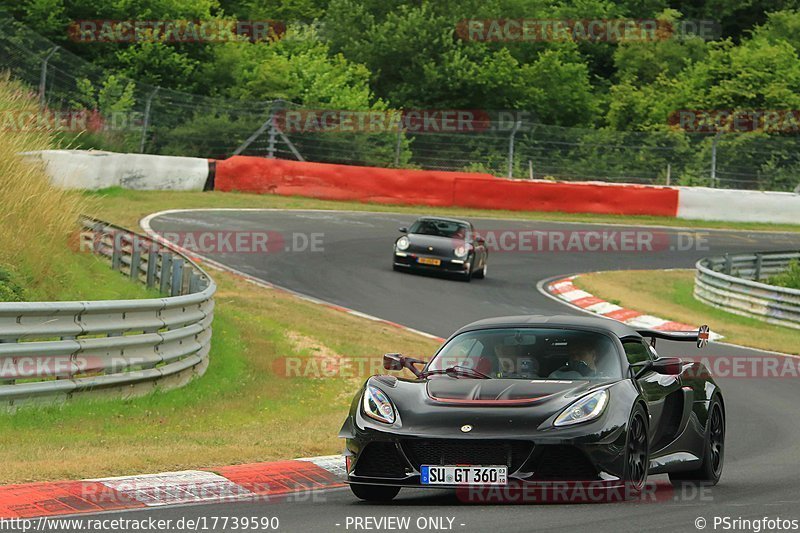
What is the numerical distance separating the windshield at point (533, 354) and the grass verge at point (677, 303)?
1275 centimetres

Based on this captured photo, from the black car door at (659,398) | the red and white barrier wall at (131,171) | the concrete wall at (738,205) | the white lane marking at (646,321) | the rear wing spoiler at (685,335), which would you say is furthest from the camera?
the concrete wall at (738,205)

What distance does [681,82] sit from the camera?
2250 inches

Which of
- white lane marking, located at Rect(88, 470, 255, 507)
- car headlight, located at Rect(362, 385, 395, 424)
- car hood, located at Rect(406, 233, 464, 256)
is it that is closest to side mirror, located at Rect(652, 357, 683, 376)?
car headlight, located at Rect(362, 385, 395, 424)

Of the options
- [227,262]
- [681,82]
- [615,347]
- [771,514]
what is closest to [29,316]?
[615,347]

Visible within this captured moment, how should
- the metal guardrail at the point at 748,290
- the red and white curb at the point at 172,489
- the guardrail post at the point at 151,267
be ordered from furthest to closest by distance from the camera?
the metal guardrail at the point at 748,290 → the guardrail post at the point at 151,267 → the red and white curb at the point at 172,489

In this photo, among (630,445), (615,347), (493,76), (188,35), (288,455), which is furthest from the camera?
(493,76)

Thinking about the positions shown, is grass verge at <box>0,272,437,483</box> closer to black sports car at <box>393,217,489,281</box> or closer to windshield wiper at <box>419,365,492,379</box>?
windshield wiper at <box>419,365,492,379</box>

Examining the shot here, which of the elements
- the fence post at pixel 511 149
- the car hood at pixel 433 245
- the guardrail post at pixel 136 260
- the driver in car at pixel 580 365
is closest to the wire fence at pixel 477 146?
the fence post at pixel 511 149

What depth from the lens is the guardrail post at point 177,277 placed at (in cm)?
1606

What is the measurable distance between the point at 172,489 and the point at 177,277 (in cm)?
823

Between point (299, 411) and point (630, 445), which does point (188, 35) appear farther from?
point (630, 445)

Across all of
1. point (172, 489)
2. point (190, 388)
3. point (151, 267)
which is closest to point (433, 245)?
point (151, 267)

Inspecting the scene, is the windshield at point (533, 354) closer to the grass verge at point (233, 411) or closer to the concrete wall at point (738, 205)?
the grass verge at point (233, 411)

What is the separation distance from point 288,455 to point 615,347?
263 cm
